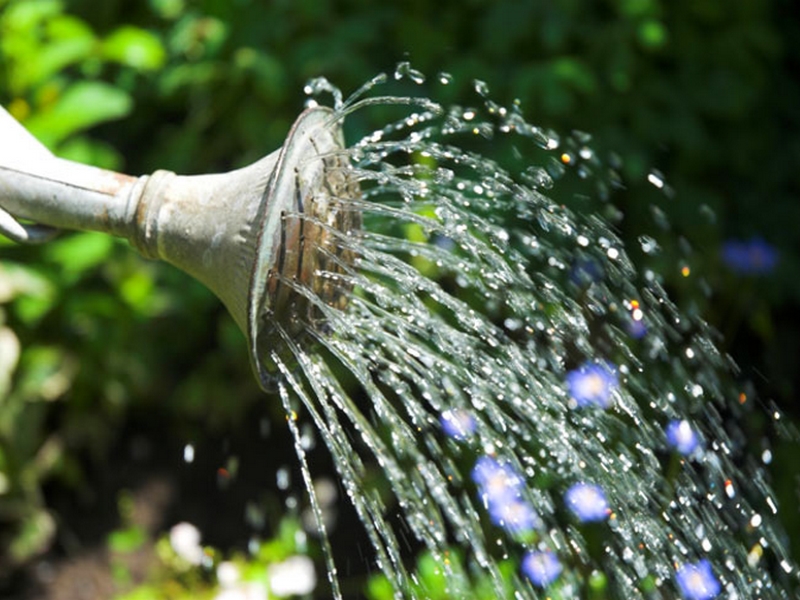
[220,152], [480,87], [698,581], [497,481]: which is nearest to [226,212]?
[480,87]

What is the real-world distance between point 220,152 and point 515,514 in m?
1.31

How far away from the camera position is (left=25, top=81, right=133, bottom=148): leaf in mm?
2922

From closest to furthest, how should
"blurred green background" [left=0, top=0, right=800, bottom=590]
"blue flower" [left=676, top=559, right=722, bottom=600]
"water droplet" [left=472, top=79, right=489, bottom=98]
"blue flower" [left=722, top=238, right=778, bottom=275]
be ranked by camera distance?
1. "water droplet" [left=472, top=79, right=489, bottom=98]
2. "blue flower" [left=676, top=559, right=722, bottom=600]
3. "blurred green background" [left=0, top=0, right=800, bottom=590]
4. "blue flower" [left=722, top=238, right=778, bottom=275]

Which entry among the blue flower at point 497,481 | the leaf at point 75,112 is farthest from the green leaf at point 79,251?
the blue flower at point 497,481

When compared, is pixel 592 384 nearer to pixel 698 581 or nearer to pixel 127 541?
pixel 698 581

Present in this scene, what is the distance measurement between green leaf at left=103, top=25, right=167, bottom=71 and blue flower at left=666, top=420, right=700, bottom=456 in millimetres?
1519

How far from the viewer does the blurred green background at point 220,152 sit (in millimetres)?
3031

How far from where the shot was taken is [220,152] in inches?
128

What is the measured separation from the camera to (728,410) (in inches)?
117

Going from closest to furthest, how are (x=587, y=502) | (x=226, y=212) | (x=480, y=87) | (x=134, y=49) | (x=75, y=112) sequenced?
1. (x=226, y=212)
2. (x=480, y=87)
3. (x=587, y=502)
4. (x=75, y=112)
5. (x=134, y=49)

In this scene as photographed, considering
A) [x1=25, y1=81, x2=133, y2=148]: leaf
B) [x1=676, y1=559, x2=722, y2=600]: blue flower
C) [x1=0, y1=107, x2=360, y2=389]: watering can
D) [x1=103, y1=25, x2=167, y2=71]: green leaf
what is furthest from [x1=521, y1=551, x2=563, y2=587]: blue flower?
[x1=103, y1=25, x2=167, y2=71]: green leaf

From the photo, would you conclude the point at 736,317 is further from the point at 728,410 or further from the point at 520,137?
the point at 520,137

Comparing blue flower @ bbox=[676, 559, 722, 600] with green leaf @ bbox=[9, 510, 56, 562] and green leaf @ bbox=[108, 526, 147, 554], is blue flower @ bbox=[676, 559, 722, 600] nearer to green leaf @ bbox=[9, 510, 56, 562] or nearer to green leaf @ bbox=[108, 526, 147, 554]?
green leaf @ bbox=[108, 526, 147, 554]

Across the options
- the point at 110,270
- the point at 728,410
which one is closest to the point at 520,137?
the point at 728,410
